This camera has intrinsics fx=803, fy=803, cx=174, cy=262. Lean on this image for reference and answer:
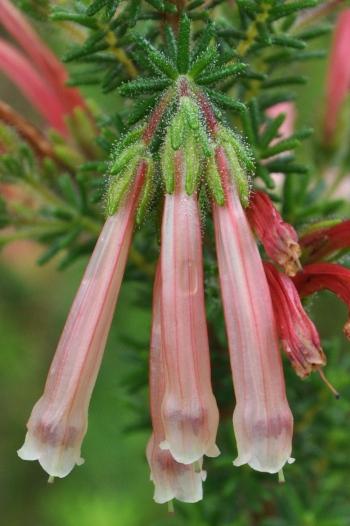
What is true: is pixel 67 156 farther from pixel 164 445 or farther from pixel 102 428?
pixel 102 428

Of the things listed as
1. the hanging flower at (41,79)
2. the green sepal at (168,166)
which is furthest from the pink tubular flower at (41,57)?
the green sepal at (168,166)

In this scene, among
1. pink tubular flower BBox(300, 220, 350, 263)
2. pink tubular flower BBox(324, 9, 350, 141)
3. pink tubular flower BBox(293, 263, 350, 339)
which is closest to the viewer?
pink tubular flower BBox(293, 263, 350, 339)

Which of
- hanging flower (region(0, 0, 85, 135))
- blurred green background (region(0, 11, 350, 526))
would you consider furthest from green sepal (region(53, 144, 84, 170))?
blurred green background (region(0, 11, 350, 526))

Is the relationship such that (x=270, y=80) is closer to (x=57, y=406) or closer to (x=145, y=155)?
(x=145, y=155)

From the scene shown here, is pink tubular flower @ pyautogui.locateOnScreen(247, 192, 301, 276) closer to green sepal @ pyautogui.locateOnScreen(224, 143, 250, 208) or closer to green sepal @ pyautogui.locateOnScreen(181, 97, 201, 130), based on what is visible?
green sepal @ pyautogui.locateOnScreen(224, 143, 250, 208)

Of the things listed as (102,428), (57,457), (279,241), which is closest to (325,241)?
(279,241)

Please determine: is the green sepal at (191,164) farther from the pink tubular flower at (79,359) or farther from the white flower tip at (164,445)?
the white flower tip at (164,445)
